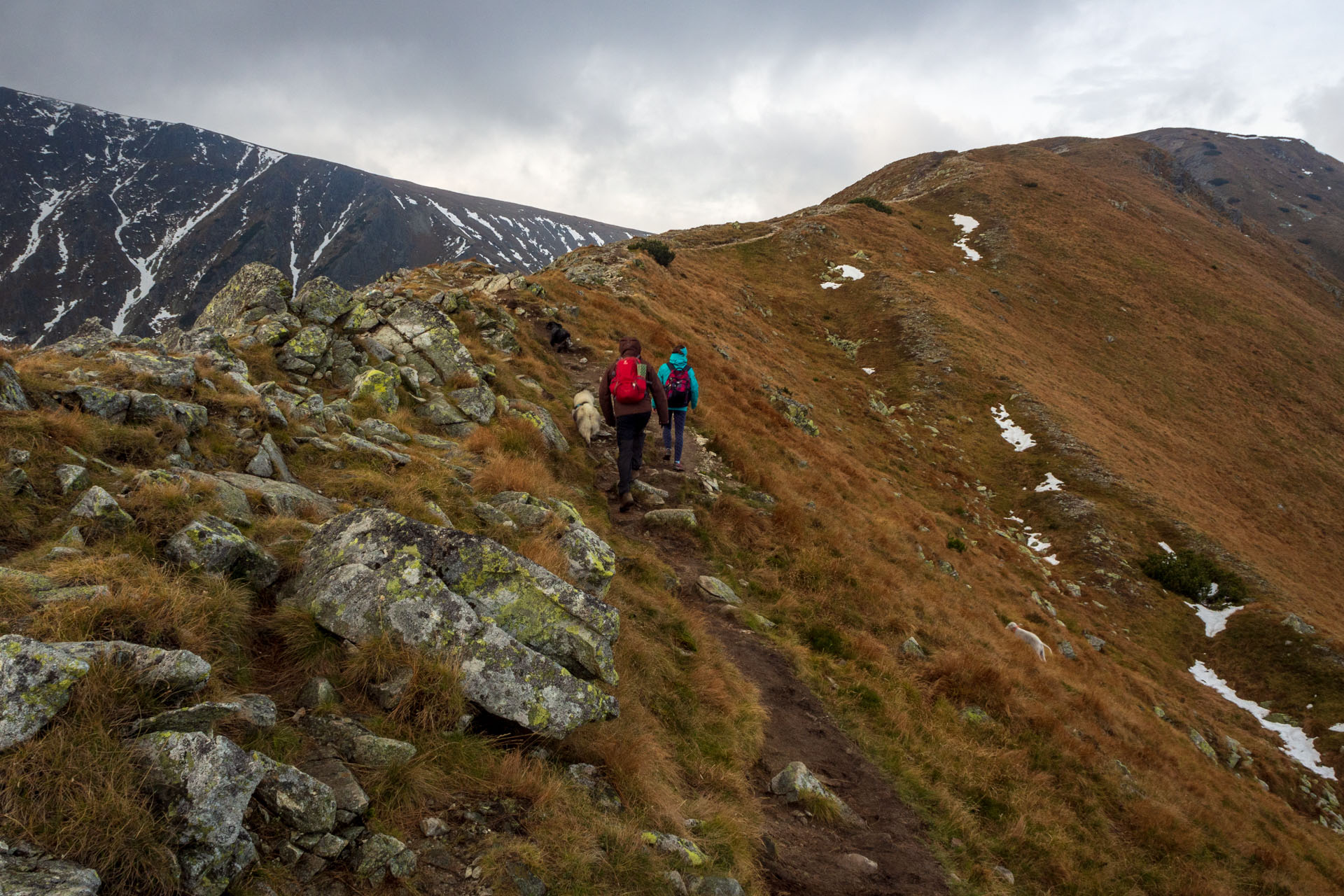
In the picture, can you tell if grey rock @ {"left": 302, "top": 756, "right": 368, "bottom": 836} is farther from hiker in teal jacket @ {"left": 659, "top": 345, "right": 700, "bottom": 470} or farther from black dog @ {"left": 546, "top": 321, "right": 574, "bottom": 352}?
black dog @ {"left": 546, "top": 321, "right": 574, "bottom": 352}

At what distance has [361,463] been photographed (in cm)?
862

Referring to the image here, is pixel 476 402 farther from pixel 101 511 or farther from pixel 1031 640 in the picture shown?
pixel 1031 640

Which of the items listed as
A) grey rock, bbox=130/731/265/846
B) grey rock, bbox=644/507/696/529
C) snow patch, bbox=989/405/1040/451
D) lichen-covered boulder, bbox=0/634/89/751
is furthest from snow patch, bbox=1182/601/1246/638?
lichen-covered boulder, bbox=0/634/89/751

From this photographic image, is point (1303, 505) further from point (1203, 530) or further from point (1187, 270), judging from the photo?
point (1187, 270)

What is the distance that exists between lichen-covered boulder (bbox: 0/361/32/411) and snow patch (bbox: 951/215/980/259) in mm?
73977

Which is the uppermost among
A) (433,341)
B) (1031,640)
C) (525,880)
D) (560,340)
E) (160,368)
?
(560,340)

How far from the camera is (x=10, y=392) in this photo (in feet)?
20.9

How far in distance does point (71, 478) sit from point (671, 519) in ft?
29.1

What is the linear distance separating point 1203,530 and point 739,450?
97.5 ft

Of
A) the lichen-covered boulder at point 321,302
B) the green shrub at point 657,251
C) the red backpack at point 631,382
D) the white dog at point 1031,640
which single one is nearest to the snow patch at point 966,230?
the green shrub at point 657,251

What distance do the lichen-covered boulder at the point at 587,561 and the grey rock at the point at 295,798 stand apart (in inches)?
160

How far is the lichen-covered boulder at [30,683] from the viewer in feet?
10.1

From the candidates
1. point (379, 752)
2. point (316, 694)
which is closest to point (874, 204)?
point (316, 694)

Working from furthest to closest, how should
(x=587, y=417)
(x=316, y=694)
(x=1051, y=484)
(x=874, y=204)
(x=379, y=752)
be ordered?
(x=874, y=204), (x=1051, y=484), (x=587, y=417), (x=316, y=694), (x=379, y=752)
